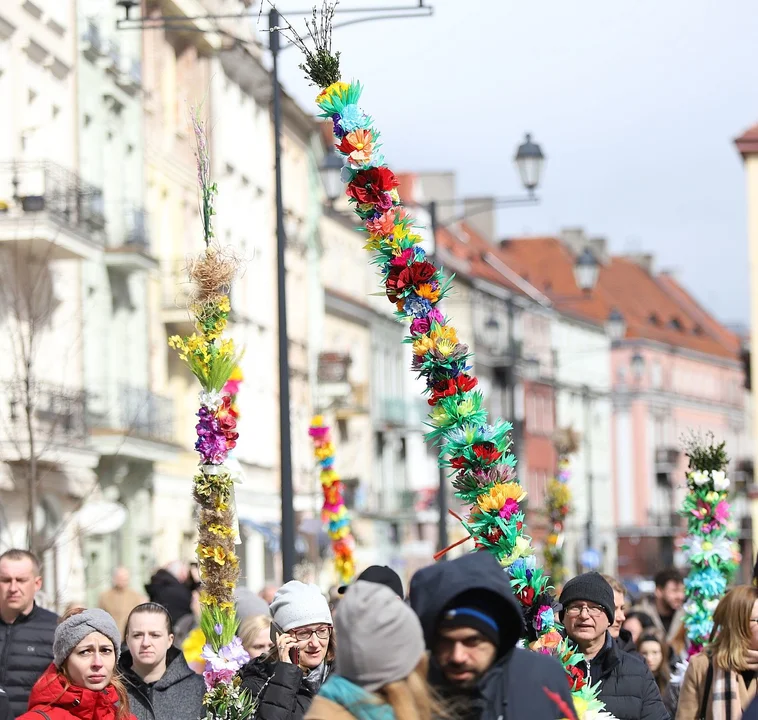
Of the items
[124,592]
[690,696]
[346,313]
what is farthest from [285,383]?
[346,313]

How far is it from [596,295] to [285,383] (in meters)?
97.6

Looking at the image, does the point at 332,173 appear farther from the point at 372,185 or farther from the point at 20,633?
the point at 372,185

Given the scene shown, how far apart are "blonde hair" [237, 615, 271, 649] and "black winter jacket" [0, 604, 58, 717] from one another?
0.98 metres

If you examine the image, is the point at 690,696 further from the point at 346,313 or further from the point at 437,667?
the point at 346,313

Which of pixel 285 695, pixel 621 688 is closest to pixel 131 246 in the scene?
pixel 621 688

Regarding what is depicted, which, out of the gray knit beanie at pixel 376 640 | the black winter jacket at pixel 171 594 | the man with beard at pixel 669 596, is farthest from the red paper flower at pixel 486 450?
the man with beard at pixel 669 596

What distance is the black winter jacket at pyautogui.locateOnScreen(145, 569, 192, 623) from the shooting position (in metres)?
16.3

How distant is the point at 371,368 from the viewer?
6762 cm

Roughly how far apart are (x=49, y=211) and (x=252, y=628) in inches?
859

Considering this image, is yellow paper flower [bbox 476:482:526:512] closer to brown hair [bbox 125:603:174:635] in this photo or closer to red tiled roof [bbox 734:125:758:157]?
brown hair [bbox 125:603:174:635]

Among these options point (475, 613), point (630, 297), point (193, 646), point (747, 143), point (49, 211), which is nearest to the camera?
point (475, 613)

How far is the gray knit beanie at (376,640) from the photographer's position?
5.40 m

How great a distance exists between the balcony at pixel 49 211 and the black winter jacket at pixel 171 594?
45.2ft

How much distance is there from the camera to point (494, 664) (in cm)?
566
